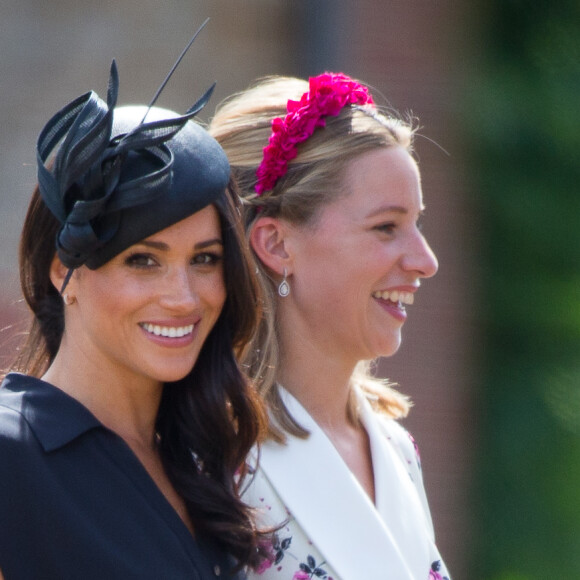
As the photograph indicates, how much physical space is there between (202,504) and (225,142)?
1025 millimetres

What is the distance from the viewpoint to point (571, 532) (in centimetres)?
552

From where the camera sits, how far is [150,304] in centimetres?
221

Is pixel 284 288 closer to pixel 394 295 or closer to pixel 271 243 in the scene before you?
pixel 271 243

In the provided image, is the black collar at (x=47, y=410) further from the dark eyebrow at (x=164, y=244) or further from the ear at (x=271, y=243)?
the ear at (x=271, y=243)

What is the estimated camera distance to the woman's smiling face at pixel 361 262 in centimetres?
278

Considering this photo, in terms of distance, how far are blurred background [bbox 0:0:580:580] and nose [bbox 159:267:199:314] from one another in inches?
115

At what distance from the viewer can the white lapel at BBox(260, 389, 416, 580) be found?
8.52 feet

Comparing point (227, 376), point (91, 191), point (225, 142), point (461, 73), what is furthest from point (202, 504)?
point (461, 73)

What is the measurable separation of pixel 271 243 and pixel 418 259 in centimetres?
37

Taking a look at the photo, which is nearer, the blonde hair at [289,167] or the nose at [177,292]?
the nose at [177,292]

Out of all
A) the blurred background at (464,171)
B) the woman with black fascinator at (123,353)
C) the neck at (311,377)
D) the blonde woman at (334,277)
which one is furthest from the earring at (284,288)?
the blurred background at (464,171)

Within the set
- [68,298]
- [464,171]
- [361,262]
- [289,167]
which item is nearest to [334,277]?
[361,262]

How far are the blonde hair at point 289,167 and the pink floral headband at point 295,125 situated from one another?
19mm

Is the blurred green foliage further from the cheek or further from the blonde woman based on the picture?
the cheek
